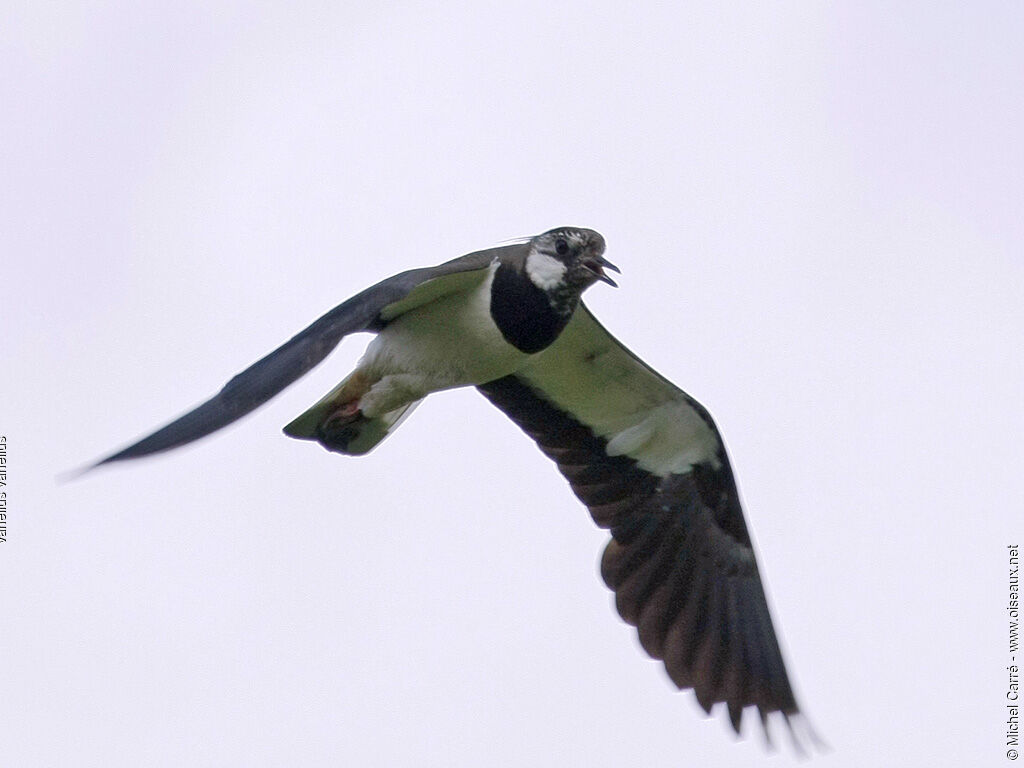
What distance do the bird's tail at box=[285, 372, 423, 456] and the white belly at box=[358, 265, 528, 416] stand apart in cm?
11

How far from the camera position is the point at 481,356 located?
902 cm

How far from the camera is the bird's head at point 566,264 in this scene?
29.0ft

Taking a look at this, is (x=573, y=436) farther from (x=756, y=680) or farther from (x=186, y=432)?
(x=186, y=432)

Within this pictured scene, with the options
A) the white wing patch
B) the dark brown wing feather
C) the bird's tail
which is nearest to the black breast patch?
the bird's tail

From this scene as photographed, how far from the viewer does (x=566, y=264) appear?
8.85 metres

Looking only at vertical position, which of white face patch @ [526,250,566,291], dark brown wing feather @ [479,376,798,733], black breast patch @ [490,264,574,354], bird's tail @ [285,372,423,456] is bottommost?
dark brown wing feather @ [479,376,798,733]

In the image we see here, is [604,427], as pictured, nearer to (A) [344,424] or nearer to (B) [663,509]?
(B) [663,509]

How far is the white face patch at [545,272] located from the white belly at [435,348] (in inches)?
8.2

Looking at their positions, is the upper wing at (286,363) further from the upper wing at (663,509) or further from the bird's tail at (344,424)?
the upper wing at (663,509)


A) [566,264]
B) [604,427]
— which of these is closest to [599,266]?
[566,264]

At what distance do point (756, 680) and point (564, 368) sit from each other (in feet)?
7.08

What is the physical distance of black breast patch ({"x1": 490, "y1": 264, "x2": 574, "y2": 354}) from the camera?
346 inches

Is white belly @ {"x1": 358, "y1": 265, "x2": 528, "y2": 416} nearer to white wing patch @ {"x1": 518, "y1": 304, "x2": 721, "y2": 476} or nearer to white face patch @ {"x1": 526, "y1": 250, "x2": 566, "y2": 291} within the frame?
white face patch @ {"x1": 526, "y1": 250, "x2": 566, "y2": 291}

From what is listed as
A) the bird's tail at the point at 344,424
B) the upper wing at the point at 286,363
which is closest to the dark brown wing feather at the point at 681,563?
the bird's tail at the point at 344,424
